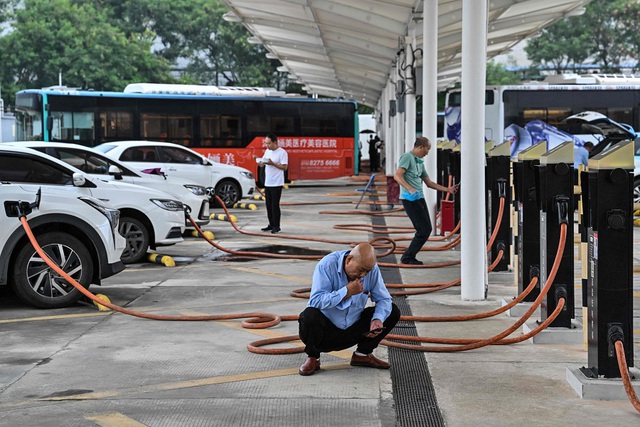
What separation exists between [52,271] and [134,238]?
361 cm

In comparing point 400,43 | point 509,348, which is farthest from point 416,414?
point 400,43

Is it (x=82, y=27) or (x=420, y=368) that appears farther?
(x=82, y=27)

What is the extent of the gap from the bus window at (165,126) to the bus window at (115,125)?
1.34 feet

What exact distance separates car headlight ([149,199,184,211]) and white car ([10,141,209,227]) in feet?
3.91

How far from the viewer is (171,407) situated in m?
6.42

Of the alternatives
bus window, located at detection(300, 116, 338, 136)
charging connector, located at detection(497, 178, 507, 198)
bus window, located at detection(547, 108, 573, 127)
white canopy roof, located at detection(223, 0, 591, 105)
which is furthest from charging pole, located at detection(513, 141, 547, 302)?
bus window, located at detection(300, 116, 338, 136)

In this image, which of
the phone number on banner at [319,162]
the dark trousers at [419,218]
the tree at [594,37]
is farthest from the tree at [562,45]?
the dark trousers at [419,218]

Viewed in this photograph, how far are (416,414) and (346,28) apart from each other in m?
16.9

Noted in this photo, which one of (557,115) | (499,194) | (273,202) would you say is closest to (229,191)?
(273,202)

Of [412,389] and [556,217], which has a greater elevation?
[556,217]

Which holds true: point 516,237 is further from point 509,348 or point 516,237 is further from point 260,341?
point 260,341

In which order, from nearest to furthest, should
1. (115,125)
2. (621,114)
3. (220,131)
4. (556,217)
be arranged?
(556,217), (621,114), (115,125), (220,131)

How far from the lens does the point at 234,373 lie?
7.33 metres

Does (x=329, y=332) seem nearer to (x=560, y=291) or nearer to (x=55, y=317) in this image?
(x=560, y=291)
